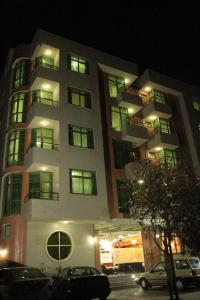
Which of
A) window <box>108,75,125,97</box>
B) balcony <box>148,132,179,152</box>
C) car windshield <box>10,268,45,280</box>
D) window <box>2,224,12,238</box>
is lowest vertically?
car windshield <box>10,268,45,280</box>

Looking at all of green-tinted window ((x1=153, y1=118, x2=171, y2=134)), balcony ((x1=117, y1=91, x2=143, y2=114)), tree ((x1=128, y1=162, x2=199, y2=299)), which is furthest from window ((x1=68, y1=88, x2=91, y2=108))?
tree ((x1=128, y1=162, x2=199, y2=299))

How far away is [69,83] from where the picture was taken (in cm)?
2823

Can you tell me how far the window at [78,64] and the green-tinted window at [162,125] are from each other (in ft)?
31.0

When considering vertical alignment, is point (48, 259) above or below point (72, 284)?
above

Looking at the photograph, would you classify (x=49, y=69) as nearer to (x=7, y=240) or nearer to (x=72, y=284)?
(x=7, y=240)

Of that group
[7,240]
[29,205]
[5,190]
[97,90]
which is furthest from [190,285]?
[97,90]

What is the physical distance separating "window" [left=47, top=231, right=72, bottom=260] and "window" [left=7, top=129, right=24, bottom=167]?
6652 mm

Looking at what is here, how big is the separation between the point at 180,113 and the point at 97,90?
11.2 meters

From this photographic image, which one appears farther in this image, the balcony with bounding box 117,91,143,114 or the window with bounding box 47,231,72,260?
the balcony with bounding box 117,91,143,114

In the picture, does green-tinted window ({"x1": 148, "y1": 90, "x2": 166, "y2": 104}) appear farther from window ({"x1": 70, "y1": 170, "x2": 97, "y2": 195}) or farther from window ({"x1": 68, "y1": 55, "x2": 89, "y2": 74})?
window ({"x1": 70, "y1": 170, "x2": 97, "y2": 195})

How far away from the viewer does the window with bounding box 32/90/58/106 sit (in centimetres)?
2728

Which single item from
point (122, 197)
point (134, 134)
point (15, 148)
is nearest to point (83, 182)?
point (122, 197)

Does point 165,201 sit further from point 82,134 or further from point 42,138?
point 42,138

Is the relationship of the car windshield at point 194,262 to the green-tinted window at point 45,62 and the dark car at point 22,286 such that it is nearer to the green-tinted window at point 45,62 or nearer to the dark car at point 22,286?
the dark car at point 22,286
